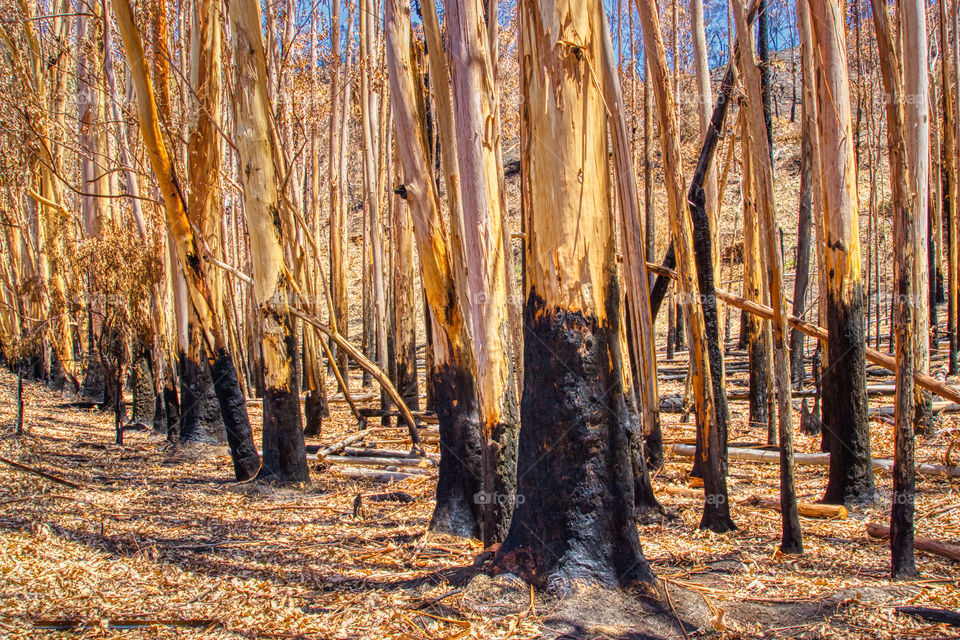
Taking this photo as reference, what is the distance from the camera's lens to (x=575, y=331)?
3.35 meters

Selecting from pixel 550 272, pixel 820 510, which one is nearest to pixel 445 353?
pixel 550 272

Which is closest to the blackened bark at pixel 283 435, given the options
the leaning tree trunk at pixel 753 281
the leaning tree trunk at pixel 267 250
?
the leaning tree trunk at pixel 267 250

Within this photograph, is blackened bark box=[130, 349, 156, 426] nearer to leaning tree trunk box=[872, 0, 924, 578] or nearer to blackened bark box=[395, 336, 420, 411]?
blackened bark box=[395, 336, 420, 411]

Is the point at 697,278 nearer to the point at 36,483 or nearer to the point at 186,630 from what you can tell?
the point at 186,630

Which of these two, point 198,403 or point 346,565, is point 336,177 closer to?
point 198,403

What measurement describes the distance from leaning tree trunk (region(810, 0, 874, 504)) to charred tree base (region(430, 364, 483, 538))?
2.85 meters

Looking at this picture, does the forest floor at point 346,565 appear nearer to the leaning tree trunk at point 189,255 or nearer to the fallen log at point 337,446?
the leaning tree trunk at point 189,255

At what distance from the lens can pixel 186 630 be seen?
11.2 ft

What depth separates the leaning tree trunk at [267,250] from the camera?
6.73 m

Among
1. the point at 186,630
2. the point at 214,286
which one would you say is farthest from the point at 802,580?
the point at 214,286

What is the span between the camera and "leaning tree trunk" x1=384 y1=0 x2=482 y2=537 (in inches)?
199

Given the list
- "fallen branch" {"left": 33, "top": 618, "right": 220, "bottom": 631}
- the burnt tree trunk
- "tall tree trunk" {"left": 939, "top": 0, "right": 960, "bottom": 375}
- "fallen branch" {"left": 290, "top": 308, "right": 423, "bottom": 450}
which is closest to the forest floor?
"fallen branch" {"left": 33, "top": 618, "right": 220, "bottom": 631}

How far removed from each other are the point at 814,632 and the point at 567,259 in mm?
1960

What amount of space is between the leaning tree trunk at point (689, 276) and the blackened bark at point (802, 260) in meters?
5.44
